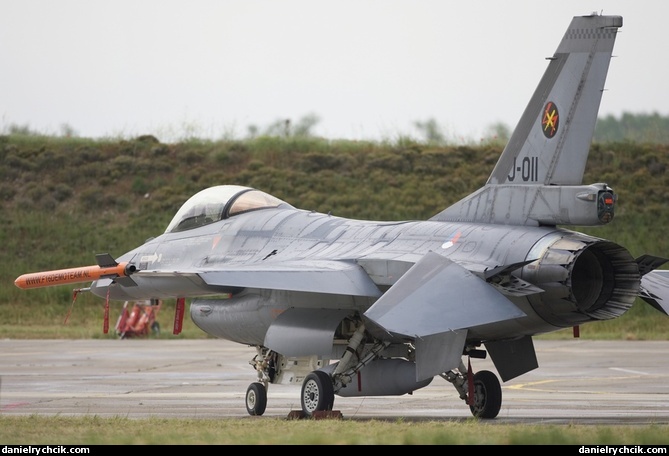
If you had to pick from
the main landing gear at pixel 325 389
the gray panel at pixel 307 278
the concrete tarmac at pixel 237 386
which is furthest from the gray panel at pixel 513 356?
the gray panel at pixel 307 278

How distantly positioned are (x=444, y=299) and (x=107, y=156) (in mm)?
A: 36690

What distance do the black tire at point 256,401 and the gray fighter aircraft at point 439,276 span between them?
26 millimetres

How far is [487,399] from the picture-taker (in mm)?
14469

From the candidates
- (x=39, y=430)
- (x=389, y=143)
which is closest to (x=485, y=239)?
(x=39, y=430)

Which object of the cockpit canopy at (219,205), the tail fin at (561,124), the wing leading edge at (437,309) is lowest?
the wing leading edge at (437,309)

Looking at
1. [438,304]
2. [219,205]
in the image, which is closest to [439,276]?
[438,304]

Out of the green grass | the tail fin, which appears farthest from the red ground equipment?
the tail fin

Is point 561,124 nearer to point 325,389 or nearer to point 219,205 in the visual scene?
point 325,389

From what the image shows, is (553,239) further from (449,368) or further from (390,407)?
(390,407)

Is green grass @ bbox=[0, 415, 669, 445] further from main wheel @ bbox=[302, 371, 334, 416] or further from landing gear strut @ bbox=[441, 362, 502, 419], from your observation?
landing gear strut @ bbox=[441, 362, 502, 419]

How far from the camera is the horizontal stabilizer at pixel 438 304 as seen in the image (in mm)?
11523

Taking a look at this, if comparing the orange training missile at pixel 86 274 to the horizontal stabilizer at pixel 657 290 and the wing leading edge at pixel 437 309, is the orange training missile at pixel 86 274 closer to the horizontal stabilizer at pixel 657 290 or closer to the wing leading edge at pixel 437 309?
the wing leading edge at pixel 437 309

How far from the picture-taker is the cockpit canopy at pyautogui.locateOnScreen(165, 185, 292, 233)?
54.7 feet

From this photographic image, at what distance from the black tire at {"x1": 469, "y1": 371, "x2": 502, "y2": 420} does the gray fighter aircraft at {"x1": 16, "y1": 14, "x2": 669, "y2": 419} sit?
0.8 inches
